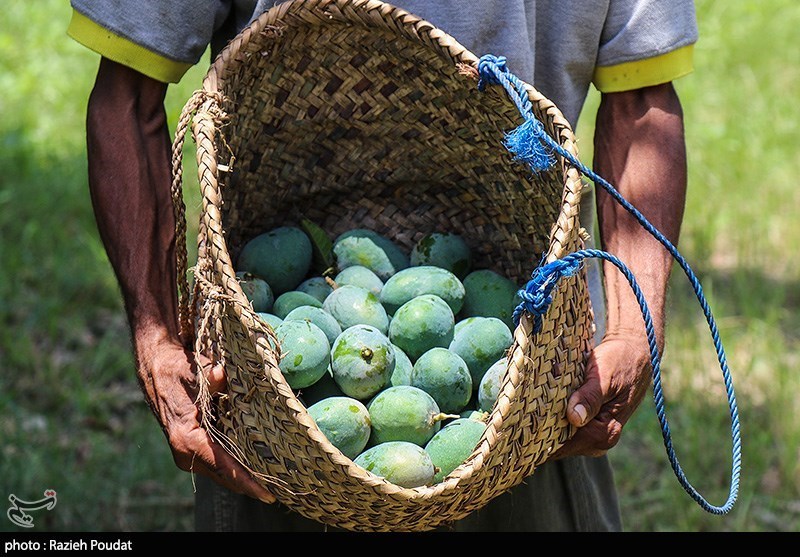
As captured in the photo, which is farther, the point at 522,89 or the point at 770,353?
the point at 770,353

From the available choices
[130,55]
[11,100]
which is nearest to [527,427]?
[130,55]

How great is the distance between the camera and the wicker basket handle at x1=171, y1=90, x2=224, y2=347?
4.13ft

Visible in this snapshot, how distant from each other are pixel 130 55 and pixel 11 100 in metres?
2.86

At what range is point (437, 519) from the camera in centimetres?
118

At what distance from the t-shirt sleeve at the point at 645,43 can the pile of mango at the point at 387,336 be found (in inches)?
15.0

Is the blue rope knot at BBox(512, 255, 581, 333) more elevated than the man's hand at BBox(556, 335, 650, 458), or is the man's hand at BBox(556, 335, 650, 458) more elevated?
the blue rope knot at BBox(512, 255, 581, 333)

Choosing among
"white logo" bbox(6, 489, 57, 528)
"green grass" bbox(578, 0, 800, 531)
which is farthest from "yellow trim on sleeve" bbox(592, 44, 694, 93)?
"white logo" bbox(6, 489, 57, 528)

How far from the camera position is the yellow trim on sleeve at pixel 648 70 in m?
1.54

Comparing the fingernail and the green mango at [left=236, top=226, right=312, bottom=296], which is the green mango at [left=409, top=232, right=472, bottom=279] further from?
the fingernail

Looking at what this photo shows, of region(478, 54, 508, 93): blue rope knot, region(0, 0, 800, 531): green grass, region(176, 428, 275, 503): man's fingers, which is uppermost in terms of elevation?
region(478, 54, 508, 93): blue rope knot

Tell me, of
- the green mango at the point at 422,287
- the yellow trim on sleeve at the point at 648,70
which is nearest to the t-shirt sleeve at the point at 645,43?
the yellow trim on sleeve at the point at 648,70

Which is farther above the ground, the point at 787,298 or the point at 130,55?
the point at 130,55

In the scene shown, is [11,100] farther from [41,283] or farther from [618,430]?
[618,430]

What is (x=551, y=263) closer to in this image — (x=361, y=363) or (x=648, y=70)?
(x=361, y=363)
